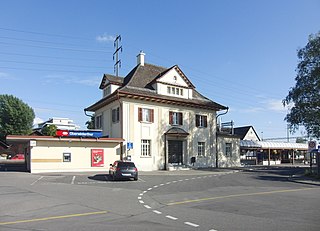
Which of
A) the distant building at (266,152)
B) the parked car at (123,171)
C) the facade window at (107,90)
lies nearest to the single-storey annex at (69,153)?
the facade window at (107,90)

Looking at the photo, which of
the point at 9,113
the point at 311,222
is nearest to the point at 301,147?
the point at 9,113

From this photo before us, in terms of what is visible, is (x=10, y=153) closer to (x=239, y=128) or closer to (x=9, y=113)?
(x=9, y=113)

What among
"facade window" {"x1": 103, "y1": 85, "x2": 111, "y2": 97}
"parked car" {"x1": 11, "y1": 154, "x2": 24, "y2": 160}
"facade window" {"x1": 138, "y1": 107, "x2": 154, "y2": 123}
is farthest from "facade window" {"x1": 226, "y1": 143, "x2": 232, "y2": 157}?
"parked car" {"x1": 11, "y1": 154, "x2": 24, "y2": 160}

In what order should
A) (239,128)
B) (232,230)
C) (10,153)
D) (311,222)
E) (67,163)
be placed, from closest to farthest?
(232,230), (311,222), (67,163), (10,153), (239,128)

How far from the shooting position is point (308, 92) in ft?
109

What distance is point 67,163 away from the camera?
30375 millimetres

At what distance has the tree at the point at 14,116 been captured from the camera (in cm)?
5716

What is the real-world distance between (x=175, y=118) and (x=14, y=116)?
33983 millimetres

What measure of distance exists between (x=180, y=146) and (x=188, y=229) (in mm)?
29114

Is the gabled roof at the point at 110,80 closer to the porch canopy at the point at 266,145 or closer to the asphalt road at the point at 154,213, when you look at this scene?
the porch canopy at the point at 266,145

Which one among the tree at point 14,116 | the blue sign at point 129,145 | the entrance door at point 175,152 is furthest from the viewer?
the tree at point 14,116

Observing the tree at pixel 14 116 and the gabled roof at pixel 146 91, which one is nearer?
the gabled roof at pixel 146 91

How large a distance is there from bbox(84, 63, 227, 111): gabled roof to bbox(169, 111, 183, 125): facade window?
119cm

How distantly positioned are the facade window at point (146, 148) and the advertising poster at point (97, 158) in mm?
4232
